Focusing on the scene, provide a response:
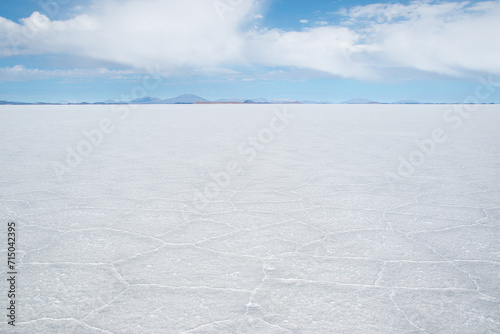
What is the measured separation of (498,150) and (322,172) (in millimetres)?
3815

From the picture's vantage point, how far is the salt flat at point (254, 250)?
4.30 feet

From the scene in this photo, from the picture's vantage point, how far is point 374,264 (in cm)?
174

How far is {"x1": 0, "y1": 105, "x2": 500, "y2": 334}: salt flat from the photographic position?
1.31 meters

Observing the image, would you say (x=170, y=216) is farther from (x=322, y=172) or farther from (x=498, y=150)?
(x=498, y=150)

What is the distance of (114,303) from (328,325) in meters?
0.84

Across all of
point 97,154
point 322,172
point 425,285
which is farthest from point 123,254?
point 97,154

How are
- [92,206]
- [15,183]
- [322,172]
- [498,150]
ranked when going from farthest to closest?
[498,150], [322,172], [15,183], [92,206]

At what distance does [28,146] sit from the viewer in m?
6.18

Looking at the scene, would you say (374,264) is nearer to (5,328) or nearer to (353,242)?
(353,242)

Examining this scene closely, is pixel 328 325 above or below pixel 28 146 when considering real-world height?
below

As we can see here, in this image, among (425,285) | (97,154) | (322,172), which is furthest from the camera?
(97,154)

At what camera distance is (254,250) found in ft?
6.18

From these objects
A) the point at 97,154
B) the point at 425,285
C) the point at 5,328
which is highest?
the point at 97,154

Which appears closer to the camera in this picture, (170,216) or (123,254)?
(123,254)
